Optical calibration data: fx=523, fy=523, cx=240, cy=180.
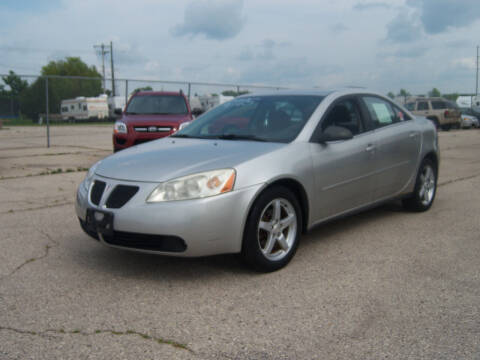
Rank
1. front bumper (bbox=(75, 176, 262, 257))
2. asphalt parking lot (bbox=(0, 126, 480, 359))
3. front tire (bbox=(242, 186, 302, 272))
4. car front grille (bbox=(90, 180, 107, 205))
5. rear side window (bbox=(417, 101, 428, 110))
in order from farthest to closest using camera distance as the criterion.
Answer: rear side window (bbox=(417, 101, 428, 110)), car front grille (bbox=(90, 180, 107, 205)), front tire (bbox=(242, 186, 302, 272)), front bumper (bbox=(75, 176, 262, 257)), asphalt parking lot (bbox=(0, 126, 480, 359))

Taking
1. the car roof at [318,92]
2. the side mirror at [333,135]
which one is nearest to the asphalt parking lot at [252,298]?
the side mirror at [333,135]

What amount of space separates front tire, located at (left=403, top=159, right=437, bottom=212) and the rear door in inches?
10.3

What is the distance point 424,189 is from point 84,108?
2987 cm

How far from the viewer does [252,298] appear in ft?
12.0

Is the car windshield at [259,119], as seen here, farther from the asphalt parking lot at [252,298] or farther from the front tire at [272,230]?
the asphalt parking lot at [252,298]

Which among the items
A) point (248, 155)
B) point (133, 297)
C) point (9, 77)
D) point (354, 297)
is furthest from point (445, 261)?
point (9, 77)

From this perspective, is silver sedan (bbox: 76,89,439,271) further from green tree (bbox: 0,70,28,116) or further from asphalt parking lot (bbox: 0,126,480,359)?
green tree (bbox: 0,70,28,116)

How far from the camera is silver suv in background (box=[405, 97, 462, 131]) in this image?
27500mm

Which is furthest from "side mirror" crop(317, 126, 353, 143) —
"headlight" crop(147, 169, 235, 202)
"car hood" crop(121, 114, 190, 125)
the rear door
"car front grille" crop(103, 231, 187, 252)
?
"car hood" crop(121, 114, 190, 125)

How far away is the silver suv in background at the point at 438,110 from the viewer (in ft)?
90.2

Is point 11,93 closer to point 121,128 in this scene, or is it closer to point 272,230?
point 121,128

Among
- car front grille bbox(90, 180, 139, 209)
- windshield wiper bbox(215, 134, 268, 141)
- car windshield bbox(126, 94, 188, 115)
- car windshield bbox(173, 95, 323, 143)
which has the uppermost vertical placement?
car windshield bbox(126, 94, 188, 115)

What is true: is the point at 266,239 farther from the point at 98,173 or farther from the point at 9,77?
the point at 9,77

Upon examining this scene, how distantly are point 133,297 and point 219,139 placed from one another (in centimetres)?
176
